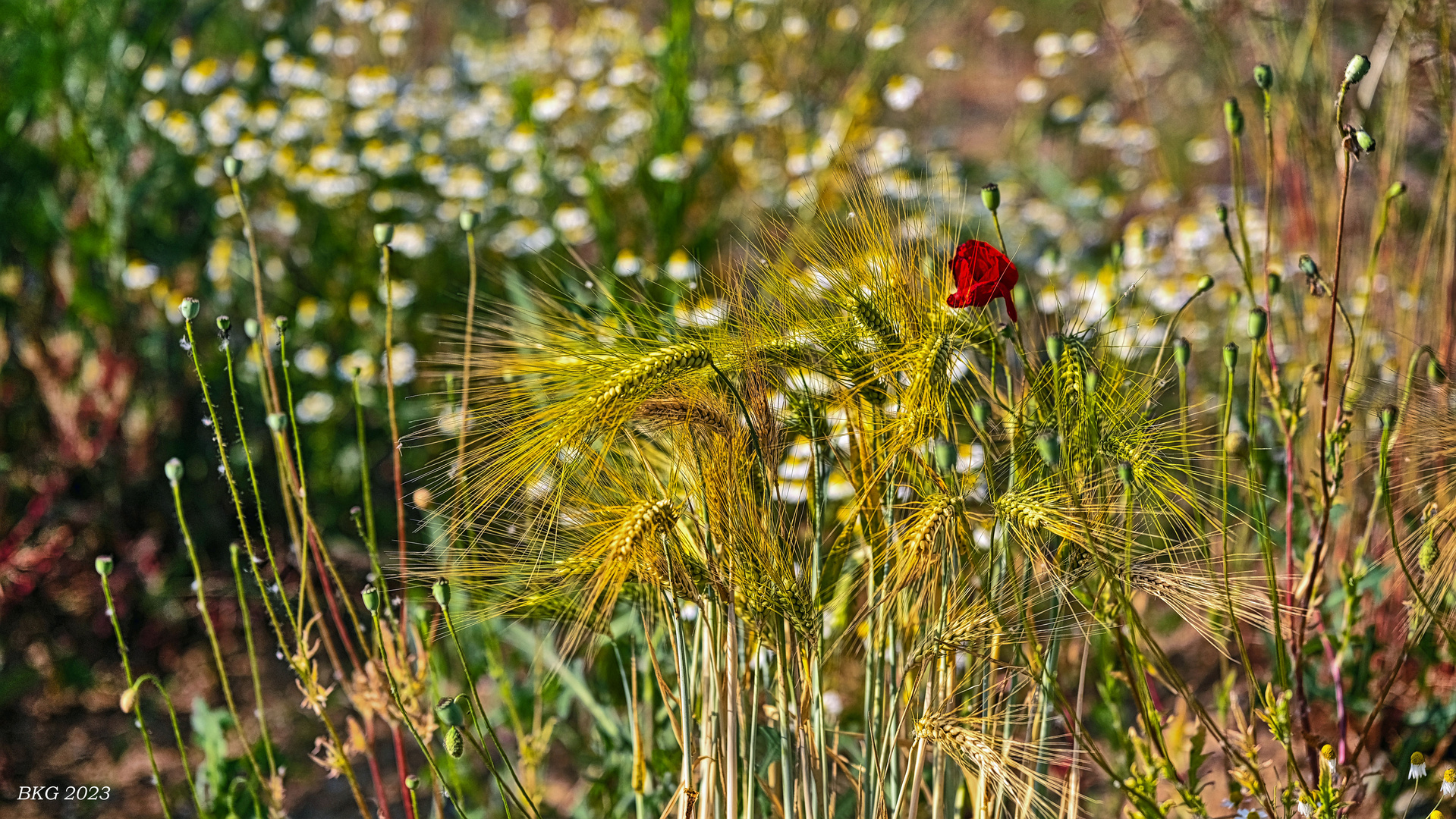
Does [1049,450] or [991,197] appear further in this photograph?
[991,197]

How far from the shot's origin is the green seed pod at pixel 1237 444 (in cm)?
158

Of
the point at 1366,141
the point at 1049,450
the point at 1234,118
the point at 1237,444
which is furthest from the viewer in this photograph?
the point at 1237,444

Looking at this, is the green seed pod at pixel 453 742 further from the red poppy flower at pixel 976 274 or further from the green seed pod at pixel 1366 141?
the green seed pod at pixel 1366 141

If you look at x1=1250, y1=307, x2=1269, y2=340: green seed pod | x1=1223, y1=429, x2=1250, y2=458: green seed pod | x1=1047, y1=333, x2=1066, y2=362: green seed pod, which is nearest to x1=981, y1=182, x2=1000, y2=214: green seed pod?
x1=1047, y1=333, x2=1066, y2=362: green seed pod

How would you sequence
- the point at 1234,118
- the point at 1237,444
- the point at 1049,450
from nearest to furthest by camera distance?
the point at 1049,450, the point at 1234,118, the point at 1237,444

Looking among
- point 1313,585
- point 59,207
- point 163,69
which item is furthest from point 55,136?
point 1313,585

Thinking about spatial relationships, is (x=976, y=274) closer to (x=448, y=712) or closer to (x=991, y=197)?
(x=991, y=197)

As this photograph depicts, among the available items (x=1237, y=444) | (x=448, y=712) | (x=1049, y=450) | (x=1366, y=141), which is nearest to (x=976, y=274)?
(x=1049, y=450)

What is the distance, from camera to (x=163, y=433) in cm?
245

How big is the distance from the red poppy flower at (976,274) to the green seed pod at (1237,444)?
715 millimetres

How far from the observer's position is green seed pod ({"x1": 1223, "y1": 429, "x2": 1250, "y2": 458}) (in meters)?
1.58

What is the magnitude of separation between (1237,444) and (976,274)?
116cm

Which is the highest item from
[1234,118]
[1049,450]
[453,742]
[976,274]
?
[1234,118]

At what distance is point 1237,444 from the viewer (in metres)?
1.93
